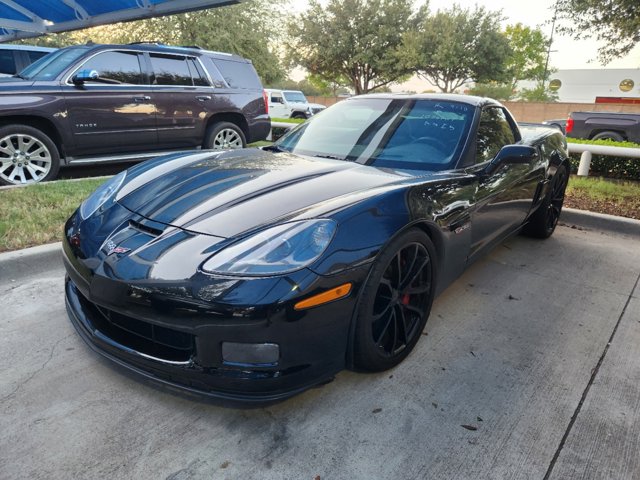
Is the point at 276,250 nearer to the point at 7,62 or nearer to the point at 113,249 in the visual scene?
the point at 113,249

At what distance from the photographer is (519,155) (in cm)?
293

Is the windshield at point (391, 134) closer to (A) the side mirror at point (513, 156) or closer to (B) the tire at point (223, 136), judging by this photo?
(A) the side mirror at point (513, 156)

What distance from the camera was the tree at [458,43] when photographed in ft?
90.6

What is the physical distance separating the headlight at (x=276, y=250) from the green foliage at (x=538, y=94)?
49.0 metres

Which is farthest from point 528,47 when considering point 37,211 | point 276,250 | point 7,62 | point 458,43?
point 276,250

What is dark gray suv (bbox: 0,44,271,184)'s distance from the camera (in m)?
5.01

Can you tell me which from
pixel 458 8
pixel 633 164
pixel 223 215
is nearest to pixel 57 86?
pixel 223 215

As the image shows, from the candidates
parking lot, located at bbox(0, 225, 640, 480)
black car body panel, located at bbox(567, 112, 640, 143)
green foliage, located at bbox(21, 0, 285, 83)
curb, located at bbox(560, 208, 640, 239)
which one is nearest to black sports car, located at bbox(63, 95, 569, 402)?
parking lot, located at bbox(0, 225, 640, 480)

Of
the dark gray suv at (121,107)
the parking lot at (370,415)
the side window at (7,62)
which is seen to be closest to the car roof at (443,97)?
the parking lot at (370,415)

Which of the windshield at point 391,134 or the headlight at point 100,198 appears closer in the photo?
the headlight at point 100,198

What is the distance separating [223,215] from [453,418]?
4.54 ft

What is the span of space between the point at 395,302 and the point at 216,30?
2106 centimetres

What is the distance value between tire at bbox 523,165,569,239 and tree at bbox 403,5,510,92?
25066mm

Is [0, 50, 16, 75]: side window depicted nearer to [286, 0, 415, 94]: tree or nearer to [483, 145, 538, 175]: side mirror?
[483, 145, 538, 175]: side mirror
